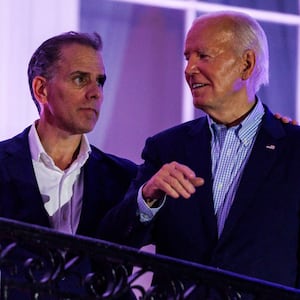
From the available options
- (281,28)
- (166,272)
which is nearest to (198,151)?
(166,272)

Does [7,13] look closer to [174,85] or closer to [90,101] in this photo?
[174,85]

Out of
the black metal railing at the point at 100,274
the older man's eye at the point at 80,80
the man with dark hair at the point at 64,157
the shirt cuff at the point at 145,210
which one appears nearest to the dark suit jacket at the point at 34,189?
the man with dark hair at the point at 64,157

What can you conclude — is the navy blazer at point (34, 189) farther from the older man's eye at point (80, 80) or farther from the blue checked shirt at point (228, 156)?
the blue checked shirt at point (228, 156)

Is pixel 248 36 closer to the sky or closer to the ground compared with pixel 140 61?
closer to the sky

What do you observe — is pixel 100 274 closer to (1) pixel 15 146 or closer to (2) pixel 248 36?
(1) pixel 15 146

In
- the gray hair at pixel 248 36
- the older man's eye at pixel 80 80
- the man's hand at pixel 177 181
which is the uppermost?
the gray hair at pixel 248 36

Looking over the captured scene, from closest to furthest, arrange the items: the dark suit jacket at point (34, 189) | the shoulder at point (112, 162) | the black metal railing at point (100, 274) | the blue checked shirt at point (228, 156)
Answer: the black metal railing at point (100, 274)
the blue checked shirt at point (228, 156)
the dark suit jacket at point (34, 189)
the shoulder at point (112, 162)

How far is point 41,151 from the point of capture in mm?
3809

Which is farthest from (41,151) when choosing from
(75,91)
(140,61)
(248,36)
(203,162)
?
(140,61)

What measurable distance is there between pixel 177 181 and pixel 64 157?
1079mm

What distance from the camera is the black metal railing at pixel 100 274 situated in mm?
2410

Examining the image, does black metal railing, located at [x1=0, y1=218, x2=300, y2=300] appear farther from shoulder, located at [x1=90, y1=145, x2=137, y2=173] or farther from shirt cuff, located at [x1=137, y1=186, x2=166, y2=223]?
shoulder, located at [x1=90, y1=145, x2=137, y2=173]

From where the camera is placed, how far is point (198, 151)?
11.8 feet

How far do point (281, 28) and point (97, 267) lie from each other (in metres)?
3.26
